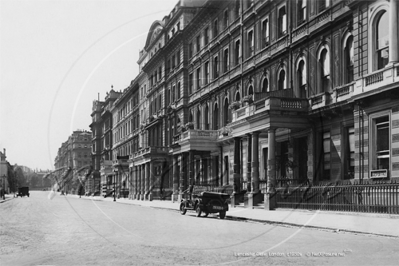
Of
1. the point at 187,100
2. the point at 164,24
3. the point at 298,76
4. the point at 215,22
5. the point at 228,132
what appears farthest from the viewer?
the point at 164,24

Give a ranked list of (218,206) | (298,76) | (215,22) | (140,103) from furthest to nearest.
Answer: (140,103) → (215,22) → (298,76) → (218,206)

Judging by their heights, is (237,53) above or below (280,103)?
above

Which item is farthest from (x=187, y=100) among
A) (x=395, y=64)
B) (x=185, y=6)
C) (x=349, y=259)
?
(x=349, y=259)

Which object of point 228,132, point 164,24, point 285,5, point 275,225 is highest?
point 164,24

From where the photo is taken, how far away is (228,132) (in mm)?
38781

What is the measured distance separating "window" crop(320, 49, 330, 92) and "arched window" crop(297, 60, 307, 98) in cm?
187

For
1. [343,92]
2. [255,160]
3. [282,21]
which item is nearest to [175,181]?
[255,160]

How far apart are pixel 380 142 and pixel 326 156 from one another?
17.2 ft

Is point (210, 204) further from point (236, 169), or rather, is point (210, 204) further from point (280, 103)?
point (236, 169)

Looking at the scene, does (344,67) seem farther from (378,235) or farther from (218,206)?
(378,235)

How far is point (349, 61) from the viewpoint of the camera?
81.8ft

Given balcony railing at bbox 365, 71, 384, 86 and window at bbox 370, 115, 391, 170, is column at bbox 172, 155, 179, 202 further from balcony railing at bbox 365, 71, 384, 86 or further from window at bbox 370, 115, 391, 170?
balcony railing at bbox 365, 71, 384, 86

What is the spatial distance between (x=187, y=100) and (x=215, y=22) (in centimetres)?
924

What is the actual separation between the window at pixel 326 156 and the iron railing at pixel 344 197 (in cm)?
143
